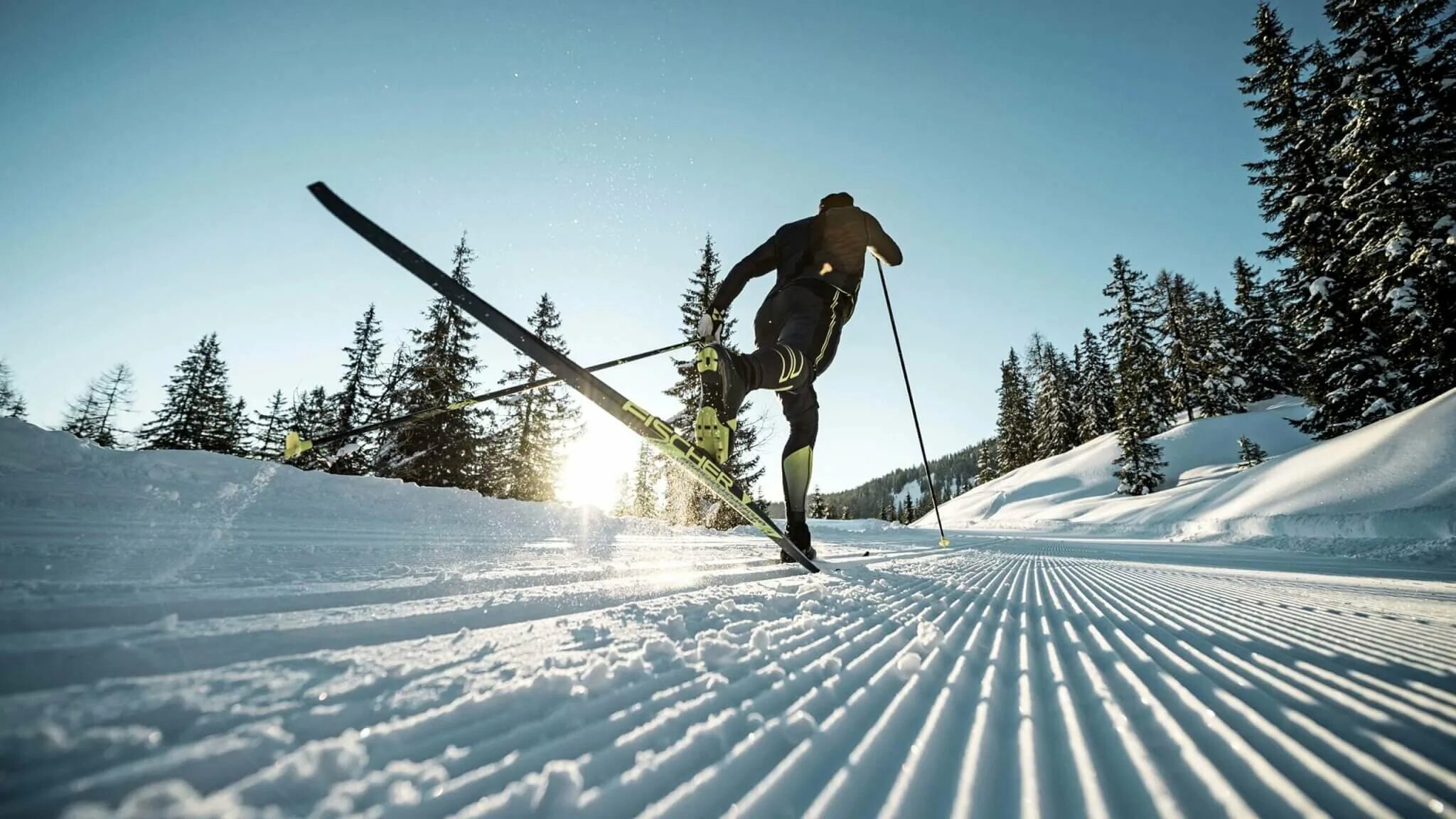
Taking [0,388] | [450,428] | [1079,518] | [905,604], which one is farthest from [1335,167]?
[0,388]

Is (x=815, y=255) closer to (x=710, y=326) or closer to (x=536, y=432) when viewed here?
(x=710, y=326)

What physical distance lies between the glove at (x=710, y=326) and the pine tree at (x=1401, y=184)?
17374 millimetres

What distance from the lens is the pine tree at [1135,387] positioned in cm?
2308

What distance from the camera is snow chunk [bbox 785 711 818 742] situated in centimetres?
68

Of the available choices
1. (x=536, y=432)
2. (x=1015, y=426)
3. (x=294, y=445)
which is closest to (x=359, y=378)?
(x=536, y=432)

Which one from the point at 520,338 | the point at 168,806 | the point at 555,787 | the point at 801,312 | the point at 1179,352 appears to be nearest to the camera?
the point at 168,806

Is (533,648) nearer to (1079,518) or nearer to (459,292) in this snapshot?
(459,292)

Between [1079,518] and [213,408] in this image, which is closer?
[1079,518]

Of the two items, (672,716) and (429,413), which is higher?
(429,413)

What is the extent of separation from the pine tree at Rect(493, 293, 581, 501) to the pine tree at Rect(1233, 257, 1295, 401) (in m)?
37.9

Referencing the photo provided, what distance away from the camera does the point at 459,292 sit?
192 centimetres

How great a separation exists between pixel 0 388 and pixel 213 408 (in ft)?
65.8

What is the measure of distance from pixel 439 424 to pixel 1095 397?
39.7 m

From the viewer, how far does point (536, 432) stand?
21312 mm
